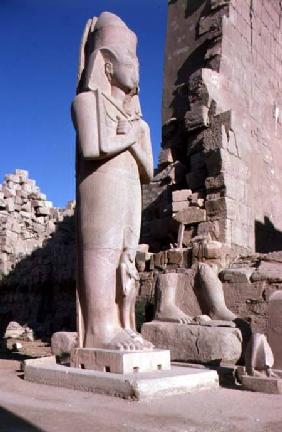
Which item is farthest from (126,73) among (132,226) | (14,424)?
(14,424)

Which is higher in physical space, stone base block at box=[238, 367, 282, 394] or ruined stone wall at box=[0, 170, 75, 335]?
ruined stone wall at box=[0, 170, 75, 335]

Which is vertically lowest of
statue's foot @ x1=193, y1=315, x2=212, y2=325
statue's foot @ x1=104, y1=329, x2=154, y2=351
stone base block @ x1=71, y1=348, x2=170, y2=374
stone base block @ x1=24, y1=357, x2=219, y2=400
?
stone base block @ x1=24, y1=357, x2=219, y2=400

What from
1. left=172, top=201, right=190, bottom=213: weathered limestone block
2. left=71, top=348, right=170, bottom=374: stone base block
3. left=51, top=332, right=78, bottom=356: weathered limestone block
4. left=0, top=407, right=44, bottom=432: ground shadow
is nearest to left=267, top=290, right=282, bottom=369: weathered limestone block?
left=71, top=348, right=170, bottom=374: stone base block

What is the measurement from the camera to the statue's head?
4824mm

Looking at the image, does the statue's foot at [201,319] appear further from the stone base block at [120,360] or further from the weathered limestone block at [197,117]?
the weathered limestone block at [197,117]

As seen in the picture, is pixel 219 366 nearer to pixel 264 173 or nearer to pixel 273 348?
pixel 273 348

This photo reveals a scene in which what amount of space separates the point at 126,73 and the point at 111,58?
19 centimetres

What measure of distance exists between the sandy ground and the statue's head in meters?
2.65

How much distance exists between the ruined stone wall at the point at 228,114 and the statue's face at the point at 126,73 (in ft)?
19.0

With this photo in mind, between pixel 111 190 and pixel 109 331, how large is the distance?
1.20 metres

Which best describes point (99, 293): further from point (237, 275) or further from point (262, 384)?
point (237, 275)

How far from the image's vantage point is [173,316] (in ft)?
20.7

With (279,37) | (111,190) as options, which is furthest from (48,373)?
(279,37)

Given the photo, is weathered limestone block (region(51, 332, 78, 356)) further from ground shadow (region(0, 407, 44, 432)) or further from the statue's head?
ground shadow (region(0, 407, 44, 432))
